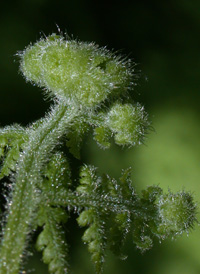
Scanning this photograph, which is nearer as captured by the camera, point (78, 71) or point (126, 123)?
point (78, 71)

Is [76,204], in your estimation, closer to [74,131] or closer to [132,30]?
[74,131]

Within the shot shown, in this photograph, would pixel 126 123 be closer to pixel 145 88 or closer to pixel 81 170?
pixel 81 170

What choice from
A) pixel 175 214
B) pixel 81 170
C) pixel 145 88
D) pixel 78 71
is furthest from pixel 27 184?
pixel 145 88

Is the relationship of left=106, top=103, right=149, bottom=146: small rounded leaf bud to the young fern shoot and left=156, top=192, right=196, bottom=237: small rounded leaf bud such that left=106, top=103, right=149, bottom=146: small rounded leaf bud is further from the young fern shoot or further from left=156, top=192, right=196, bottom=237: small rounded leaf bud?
left=156, top=192, right=196, bottom=237: small rounded leaf bud

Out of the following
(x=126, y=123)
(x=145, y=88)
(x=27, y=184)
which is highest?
(x=145, y=88)

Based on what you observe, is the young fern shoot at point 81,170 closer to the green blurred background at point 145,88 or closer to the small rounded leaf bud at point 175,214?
the small rounded leaf bud at point 175,214

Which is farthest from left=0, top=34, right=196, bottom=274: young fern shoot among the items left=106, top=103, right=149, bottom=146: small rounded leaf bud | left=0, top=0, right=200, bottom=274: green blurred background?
left=0, top=0, right=200, bottom=274: green blurred background

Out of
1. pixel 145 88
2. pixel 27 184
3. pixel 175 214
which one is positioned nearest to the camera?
pixel 27 184
